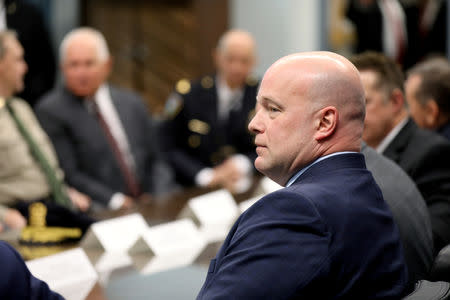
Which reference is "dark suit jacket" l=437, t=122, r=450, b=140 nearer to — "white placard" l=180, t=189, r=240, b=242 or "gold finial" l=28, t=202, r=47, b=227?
"white placard" l=180, t=189, r=240, b=242

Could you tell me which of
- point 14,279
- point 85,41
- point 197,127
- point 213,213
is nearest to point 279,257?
point 14,279

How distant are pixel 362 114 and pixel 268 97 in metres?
0.22

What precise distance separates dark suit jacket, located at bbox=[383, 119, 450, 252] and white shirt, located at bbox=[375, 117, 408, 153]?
27mm

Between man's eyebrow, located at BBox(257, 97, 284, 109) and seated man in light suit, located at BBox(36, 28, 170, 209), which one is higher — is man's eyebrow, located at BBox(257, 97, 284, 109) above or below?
above

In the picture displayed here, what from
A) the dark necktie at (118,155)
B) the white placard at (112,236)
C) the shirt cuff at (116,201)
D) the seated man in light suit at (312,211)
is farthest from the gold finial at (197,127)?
the seated man in light suit at (312,211)

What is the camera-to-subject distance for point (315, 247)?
1474 millimetres

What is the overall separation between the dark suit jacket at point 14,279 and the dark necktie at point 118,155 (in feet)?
9.22

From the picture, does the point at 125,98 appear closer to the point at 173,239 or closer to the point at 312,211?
the point at 173,239

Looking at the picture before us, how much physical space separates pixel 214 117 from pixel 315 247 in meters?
3.62

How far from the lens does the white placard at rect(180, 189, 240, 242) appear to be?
3.03 metres

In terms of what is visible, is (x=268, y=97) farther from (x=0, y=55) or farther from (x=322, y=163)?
(x=0, y=55)

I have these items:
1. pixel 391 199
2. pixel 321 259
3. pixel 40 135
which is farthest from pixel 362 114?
pixel 40 135

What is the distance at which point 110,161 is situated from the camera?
14.5 ft

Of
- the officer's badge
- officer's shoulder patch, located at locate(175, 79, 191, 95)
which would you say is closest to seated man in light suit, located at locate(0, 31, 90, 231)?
officer's shoulder patch, located at locate(175, 79, 191, 95)
